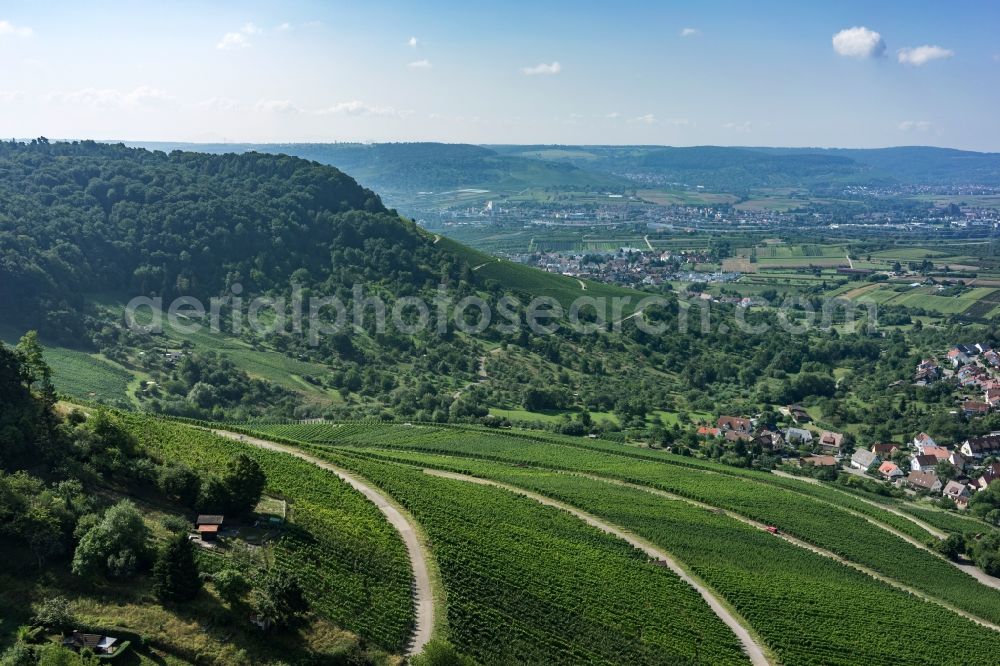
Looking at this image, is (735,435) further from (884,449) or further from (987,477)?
(987,477)

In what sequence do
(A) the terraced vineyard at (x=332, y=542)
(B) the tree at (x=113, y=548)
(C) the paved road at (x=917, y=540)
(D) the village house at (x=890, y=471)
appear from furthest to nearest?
(D) the village house at (x=890, y=471) < (C) the paved road at (x=917, y=540) < (A) the terraced vineyard at (x=332, y=542) < (B) the tree at (x=113, y=548)

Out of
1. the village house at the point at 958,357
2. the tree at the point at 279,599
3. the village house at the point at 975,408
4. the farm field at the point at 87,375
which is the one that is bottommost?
the village house at the point at 975,408

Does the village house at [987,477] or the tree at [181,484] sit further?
the village house at [987,477]

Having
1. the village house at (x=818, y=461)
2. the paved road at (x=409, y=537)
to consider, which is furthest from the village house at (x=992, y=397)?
the paved road at (x=409, y=537)

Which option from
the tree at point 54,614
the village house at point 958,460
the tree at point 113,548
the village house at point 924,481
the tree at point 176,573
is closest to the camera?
the tree at point 54,614

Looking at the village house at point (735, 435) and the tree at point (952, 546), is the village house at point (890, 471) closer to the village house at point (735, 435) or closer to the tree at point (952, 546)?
the village house at point (735, 435)

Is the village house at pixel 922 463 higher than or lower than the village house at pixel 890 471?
higher

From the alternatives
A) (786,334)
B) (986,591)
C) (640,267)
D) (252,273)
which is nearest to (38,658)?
(986,591)
